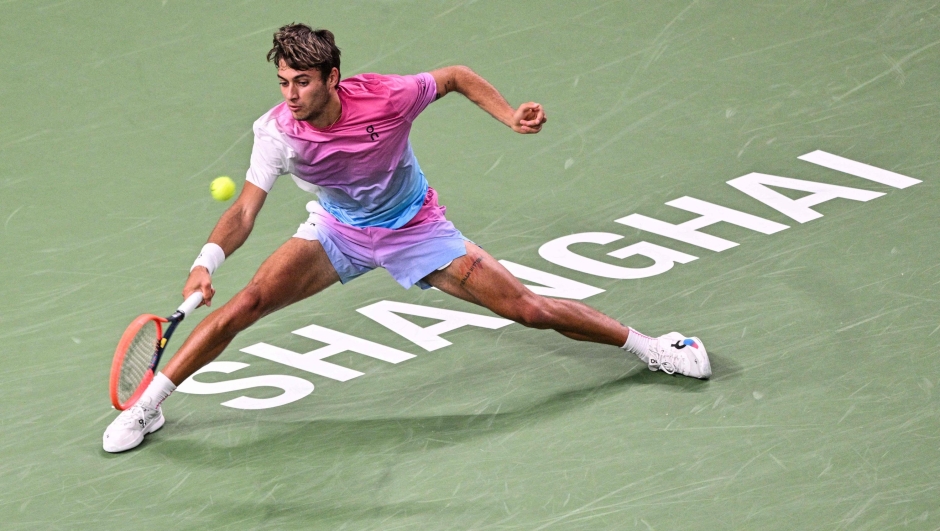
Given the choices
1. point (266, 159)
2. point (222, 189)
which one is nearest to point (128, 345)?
point (222, 189)

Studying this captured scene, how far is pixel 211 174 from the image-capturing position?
30.5 feet

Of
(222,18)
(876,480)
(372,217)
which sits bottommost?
(876,480)

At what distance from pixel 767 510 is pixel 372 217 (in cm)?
228

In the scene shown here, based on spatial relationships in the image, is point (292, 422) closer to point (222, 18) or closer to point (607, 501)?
point (607, 501)

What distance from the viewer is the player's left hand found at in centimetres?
627

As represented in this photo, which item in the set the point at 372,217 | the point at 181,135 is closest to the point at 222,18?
the point at 181,135

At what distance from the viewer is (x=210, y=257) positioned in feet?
20.0

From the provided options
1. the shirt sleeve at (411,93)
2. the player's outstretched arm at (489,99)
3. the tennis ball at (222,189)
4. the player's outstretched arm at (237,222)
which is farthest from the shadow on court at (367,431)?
the shirt sleeve at (411,93)

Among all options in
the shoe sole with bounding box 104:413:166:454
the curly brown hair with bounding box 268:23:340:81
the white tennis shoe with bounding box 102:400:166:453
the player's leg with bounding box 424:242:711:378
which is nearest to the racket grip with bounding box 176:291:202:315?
the white tennis shoe with bounding box 102:400:166:453

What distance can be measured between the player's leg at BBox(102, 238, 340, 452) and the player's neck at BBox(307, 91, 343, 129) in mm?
566

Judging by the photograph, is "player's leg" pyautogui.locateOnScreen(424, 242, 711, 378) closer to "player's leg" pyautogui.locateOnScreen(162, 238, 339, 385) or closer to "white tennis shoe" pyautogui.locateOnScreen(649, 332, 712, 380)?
"white tennis shoe" pyautogui.locateOnScreen(649, 332, 712, 380)

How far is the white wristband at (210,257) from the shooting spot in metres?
6.07

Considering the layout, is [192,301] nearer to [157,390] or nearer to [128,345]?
[128,345]

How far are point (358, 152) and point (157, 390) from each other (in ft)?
4.67
